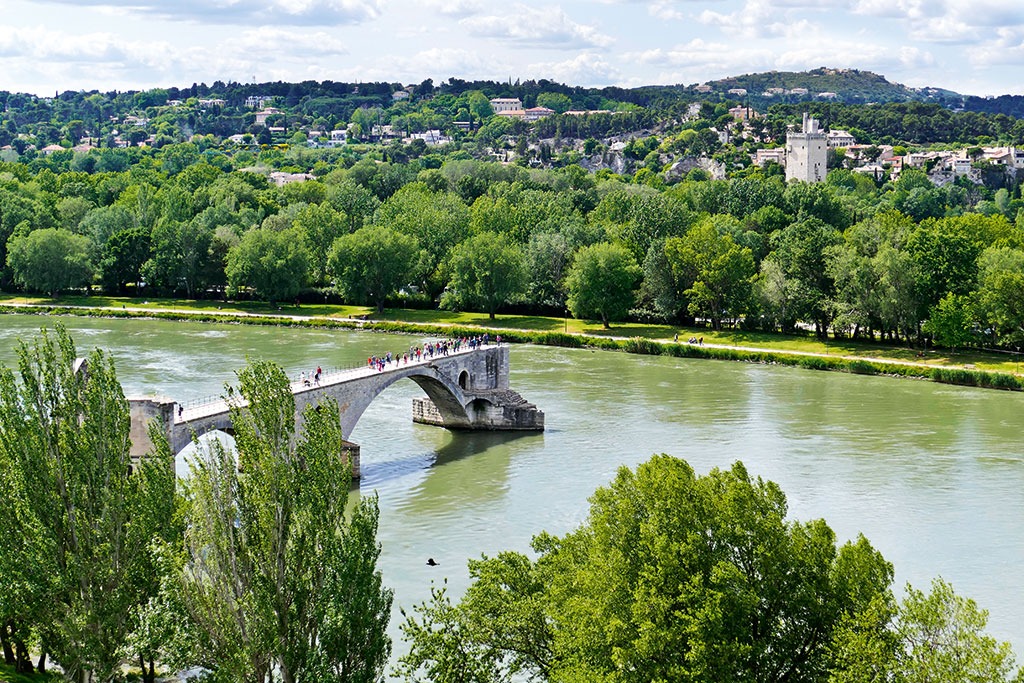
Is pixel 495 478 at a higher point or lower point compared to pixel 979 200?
lower

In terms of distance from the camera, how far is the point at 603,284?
259 ft

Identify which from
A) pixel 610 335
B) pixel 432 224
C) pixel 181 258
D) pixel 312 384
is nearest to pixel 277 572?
pixel 312 384

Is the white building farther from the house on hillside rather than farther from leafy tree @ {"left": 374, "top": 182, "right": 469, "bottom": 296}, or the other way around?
leafy tree @ {"left": 374, "top": 182, "right": 469, "bottom": 296}

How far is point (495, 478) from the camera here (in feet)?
144

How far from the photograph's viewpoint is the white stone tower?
163 m

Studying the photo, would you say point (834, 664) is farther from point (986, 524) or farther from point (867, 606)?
point (986, 524)

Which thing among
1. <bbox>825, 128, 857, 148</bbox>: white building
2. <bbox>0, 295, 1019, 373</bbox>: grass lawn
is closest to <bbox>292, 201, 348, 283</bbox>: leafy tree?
<bbox>0, 295, 1019, 373</bbox>: grass lawn

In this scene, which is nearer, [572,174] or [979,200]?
[572,174]

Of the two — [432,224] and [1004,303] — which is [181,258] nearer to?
[432,224]

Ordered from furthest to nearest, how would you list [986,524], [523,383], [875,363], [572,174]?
[572,174] → [875,363] → [523,383] → [986,524]

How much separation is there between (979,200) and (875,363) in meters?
79.9

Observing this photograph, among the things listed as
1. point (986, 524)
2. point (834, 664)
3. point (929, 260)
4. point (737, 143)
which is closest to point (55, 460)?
point (834, 664)

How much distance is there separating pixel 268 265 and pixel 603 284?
75.0 ft

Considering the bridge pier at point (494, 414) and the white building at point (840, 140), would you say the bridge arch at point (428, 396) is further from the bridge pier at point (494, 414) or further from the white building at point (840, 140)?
the white building at point (840, 140)
